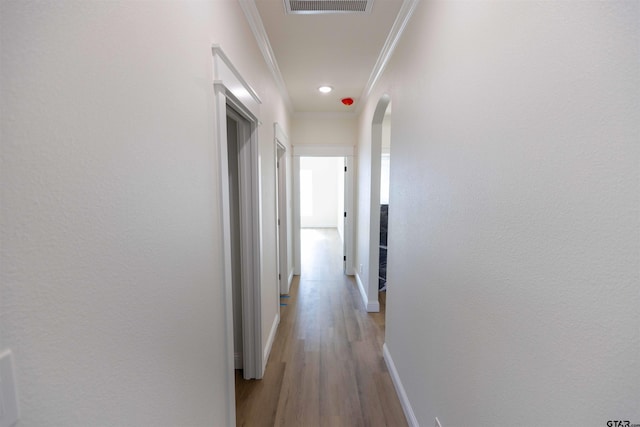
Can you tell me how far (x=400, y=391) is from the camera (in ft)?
A: 6.49

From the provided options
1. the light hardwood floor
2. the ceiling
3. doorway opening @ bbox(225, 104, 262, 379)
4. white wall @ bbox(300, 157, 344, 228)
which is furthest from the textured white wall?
white wall @ bbox(300, 157, 344, 228)

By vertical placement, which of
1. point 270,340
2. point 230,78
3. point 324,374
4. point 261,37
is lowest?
point 324,374

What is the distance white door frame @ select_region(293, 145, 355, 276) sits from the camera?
4375 mm

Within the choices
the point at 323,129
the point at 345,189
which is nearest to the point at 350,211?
the point at 345,189

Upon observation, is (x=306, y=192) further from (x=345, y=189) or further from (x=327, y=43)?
(x=327, y=43)

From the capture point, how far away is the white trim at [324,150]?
14.3 feet

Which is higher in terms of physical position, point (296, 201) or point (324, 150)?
point (324, 150)

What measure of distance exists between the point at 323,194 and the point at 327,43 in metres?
7.68

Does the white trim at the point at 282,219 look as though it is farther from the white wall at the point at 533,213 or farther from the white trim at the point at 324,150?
the white wall at the point at 533,213

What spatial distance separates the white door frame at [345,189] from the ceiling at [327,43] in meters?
1.12

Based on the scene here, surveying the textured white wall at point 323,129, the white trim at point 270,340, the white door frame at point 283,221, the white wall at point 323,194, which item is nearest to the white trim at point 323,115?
the textured white wall at point 323,129

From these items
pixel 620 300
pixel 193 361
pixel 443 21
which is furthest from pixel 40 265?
pixel 443 21

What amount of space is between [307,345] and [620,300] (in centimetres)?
253

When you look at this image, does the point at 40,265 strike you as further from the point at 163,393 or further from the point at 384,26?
the point at 384,26
